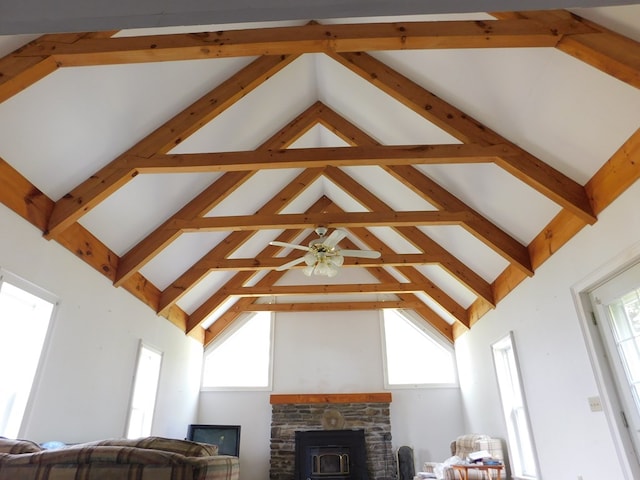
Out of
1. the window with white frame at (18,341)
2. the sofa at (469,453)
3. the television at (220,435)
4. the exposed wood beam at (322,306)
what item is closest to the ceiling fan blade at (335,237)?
the window with white frame at (18,341)

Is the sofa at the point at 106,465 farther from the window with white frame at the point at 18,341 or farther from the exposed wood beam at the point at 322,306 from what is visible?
the exposed wood beam at the point at 322,306

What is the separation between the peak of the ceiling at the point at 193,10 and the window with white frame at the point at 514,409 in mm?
4928

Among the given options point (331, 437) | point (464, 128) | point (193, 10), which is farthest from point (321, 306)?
point (193, 10)

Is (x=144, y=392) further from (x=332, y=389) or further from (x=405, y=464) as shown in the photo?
(x=405, y=464)

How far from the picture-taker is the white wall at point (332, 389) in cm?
735

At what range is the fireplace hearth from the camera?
6.91 meters

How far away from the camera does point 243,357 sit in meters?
8.08

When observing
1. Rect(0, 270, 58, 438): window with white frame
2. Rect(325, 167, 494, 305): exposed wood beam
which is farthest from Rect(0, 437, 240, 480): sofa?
Rect(325, 167, 494, 305): exposed wood beam

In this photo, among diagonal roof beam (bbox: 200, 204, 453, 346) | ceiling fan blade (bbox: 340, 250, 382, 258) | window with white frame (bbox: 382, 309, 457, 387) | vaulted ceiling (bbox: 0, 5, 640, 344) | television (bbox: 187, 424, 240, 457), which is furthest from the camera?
diagonal roof beam (bbox: 200, 204, 453, 346)

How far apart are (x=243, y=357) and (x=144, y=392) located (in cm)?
254

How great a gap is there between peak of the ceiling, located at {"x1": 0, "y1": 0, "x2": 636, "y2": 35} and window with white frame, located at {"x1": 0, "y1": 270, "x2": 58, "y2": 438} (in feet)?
9.13

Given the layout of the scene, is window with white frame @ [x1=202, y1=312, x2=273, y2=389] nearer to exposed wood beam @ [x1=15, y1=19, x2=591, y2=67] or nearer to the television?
the television

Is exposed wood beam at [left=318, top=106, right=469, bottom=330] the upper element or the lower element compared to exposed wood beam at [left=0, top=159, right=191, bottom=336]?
upper

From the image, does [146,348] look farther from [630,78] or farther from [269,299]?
[630,78]
